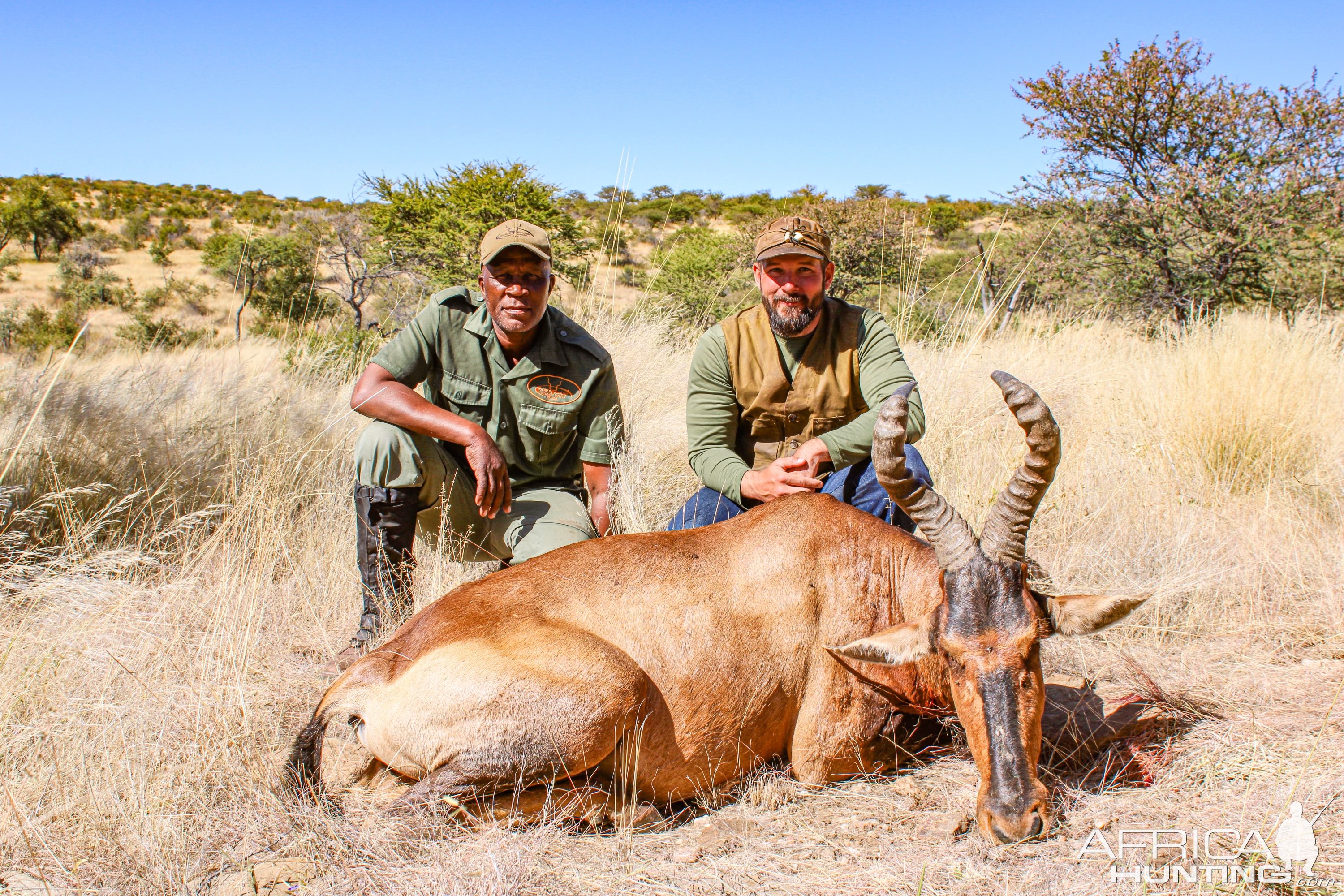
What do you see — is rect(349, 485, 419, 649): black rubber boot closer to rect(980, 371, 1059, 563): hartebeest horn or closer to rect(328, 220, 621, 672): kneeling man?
rect(328, 220, 621, 672): kneeling man

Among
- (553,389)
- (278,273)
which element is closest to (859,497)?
(553,389)

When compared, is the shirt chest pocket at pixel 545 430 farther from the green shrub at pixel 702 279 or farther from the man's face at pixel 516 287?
the green shrub at pixel 702 279

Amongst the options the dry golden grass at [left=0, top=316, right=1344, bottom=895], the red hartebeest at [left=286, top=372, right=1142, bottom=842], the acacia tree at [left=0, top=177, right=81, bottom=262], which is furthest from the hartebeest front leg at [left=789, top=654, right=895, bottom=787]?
the acacia tree at [left=0, top=177, right=81, bottom=262]

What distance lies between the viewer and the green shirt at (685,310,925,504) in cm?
471

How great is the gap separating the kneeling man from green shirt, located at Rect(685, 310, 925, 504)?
0.69 meters

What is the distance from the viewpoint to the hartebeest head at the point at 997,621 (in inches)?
111

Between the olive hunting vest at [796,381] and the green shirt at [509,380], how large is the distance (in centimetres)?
96

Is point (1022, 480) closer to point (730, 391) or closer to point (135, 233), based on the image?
point (730, 391)

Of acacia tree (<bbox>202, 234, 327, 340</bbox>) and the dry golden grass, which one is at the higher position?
acacia tree (<bbox>202, 234, 327, 340</bbox>)

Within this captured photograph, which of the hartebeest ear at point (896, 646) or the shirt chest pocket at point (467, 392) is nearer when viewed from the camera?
the hartebeest ear at point (896, 646)

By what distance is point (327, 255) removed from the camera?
484 inches

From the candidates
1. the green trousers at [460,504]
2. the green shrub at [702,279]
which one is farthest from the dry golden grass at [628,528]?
the green shrub at [702,279]

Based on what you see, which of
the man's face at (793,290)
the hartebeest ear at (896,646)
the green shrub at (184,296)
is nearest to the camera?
the hartebeest ear at (896,646)

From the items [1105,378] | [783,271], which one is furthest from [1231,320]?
[783,271]
